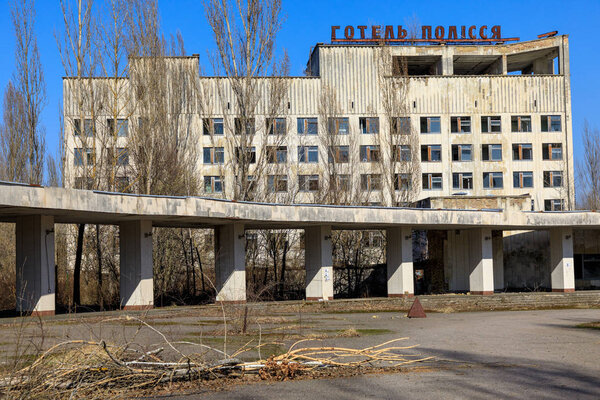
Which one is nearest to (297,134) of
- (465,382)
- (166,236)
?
(166,236)

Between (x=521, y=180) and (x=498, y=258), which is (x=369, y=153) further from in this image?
(x=498, y=258)

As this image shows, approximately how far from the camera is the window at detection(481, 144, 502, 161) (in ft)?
174

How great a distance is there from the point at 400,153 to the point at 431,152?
251 inches

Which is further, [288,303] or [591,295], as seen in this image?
[591,295]

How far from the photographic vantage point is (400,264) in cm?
3238

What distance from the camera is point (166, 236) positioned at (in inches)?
1391

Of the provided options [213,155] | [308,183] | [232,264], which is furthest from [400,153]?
[232,264]

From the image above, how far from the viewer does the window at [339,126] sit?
49438mm

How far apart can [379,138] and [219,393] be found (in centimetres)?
4222

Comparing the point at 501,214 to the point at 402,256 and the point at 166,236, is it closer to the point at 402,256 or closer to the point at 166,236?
the point at 402,256

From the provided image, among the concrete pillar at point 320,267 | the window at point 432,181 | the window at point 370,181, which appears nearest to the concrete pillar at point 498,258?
the concrete pillar at point 320,267

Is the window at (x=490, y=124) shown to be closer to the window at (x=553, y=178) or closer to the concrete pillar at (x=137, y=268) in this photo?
the window at (x=553, y=178)

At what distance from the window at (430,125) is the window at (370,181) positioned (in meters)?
5.67

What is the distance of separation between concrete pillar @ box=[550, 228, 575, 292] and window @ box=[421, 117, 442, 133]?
1831 centimetres
